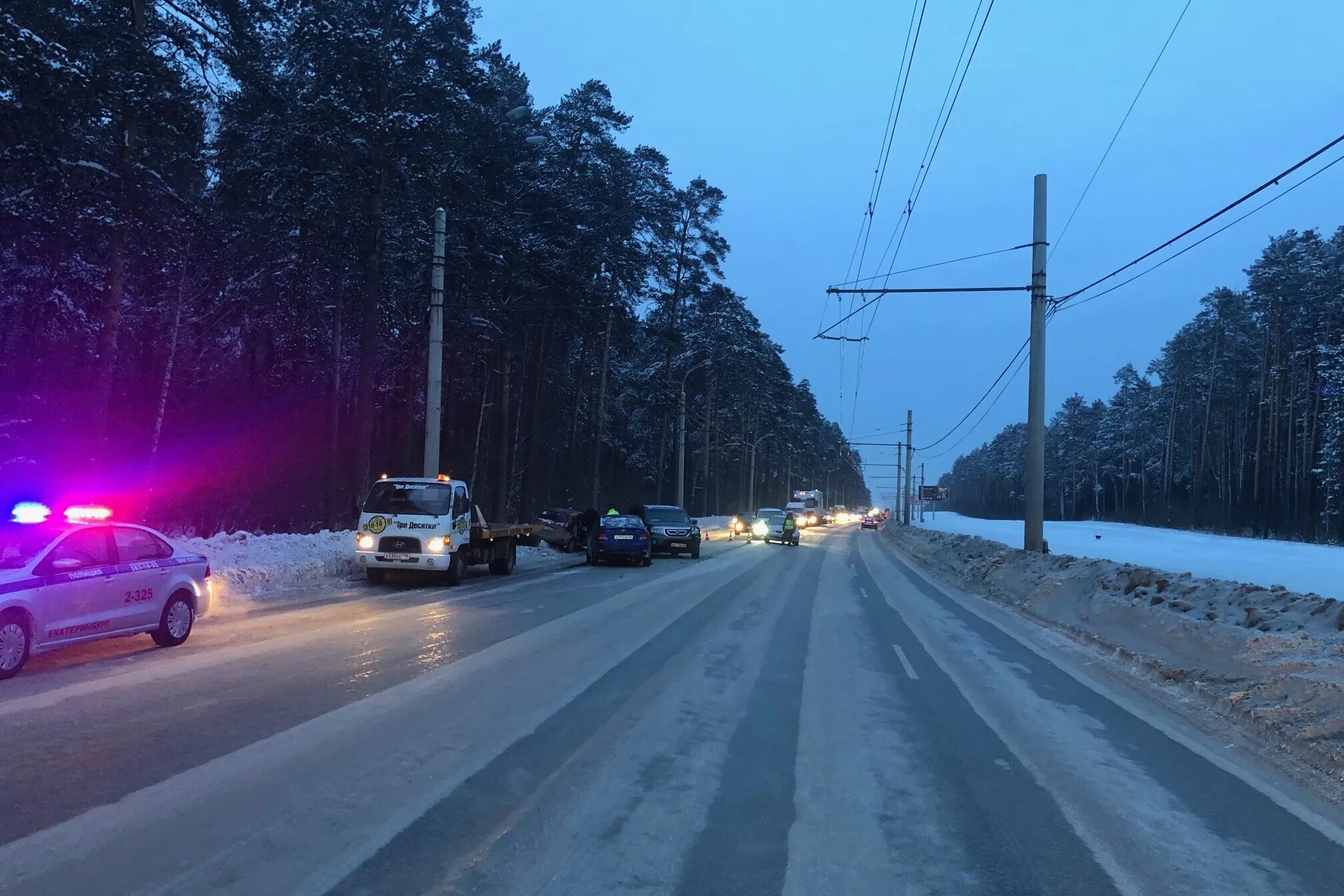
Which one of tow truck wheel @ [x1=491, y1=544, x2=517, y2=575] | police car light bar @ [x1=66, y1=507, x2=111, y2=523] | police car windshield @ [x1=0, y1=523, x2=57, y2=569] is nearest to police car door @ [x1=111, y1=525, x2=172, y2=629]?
police car light bar @ [x1=66, y1=507, x2=111, y2=523]

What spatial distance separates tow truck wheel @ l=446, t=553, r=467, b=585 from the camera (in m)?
20.4

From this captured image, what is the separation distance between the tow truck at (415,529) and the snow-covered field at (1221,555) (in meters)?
16.0

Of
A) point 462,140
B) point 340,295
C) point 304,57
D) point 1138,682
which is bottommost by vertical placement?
point 1138,682

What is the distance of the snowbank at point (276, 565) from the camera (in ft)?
55.0

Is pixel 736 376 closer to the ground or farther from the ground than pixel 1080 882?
farther from the ground

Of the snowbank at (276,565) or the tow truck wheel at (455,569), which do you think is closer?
the snowbank at (276,565)

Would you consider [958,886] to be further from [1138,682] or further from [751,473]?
[751,473]

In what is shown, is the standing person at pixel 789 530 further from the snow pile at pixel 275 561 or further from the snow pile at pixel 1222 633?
the snow pile at pixel 275 561

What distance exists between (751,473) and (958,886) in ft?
280

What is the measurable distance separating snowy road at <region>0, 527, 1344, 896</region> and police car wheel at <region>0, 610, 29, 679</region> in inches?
8.5

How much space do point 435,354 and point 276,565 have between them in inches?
299

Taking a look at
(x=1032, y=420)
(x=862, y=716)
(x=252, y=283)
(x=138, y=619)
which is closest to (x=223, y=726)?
(x=138, y=619)

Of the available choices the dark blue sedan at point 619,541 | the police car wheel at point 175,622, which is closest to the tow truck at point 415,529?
the dark blue sedan at point 619,541

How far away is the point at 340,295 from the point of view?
107ft
